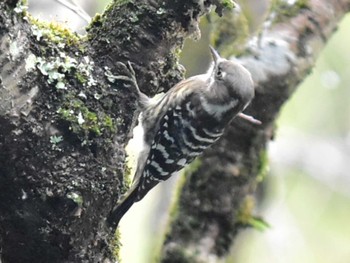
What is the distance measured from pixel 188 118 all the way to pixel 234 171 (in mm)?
564

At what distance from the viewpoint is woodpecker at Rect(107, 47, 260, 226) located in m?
3.27

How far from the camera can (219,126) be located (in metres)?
3.36

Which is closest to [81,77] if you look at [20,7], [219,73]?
[20,7]

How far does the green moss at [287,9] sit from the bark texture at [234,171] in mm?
187

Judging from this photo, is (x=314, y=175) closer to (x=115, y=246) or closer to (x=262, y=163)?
(x=262, y=163)

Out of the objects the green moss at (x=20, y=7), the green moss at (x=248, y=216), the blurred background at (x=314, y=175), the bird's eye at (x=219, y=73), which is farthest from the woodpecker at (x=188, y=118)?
the blurred background at (x=314, y=175)

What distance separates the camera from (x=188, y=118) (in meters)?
3.39

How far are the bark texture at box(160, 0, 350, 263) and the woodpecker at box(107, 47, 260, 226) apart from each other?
32 centimetres

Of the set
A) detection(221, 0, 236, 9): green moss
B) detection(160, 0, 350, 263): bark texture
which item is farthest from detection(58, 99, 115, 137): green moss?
detection(160, 0, 350, 263): bark texture

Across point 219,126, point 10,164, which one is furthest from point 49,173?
point 219,126

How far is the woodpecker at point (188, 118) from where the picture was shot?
10.7ft

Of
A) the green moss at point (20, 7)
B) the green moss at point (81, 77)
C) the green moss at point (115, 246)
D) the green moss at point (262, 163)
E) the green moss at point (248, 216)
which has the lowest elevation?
the green moss at point (248, 216)

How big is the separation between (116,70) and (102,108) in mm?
149

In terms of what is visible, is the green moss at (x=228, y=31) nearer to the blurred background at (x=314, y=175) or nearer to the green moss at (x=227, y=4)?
the green moss at (x=227, y=4)
